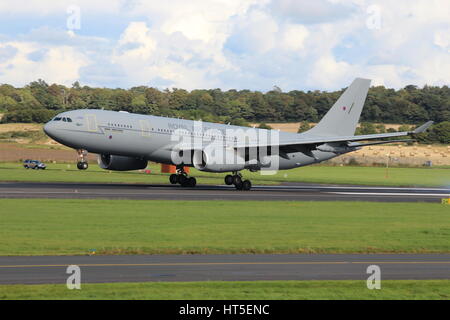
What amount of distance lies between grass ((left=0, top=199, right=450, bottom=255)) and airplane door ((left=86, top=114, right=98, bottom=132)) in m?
9.58

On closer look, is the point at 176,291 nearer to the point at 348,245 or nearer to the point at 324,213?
the point at 348,245

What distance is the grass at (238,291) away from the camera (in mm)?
14586

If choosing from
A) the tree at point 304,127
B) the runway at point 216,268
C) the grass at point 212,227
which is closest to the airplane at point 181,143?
the grass at point 212,227

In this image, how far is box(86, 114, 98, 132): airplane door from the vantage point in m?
45.2

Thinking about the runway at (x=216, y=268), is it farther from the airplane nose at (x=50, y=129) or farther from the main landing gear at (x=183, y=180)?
the main landing gear at (x=183, y=180)

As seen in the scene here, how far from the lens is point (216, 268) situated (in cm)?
1866

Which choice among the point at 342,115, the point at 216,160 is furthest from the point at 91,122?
the point at 342,115

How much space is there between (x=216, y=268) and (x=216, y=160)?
28.4 m

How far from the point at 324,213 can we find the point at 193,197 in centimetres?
969

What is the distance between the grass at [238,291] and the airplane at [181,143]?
1196 inches

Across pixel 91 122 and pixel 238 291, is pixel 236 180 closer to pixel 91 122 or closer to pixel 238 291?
pixel 91 122

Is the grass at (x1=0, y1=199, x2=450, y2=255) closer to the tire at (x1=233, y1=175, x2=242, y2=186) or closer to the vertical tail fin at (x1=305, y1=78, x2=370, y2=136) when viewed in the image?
the tire at (x1=233, y1=175, x2=242, y2=186)

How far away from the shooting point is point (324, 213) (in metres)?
34.6
